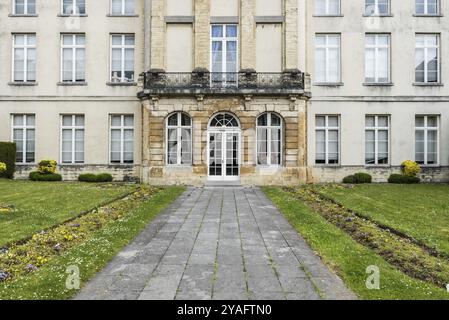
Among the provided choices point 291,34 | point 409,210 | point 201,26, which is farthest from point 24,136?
point 409,210

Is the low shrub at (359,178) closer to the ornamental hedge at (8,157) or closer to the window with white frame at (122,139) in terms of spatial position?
the window with white frame at (122,139)

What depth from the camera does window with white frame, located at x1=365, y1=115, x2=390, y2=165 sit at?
2270 centimetres

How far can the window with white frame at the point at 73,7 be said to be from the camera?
2292cm

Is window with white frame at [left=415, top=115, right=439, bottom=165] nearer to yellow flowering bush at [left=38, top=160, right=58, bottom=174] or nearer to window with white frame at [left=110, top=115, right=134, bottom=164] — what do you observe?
window with white frame at [left=110, top=115, right=134, bottom=164]

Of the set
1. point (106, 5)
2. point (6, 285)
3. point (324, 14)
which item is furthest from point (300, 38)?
point (6, 285)

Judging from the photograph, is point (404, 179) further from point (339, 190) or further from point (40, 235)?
point (40, 235)

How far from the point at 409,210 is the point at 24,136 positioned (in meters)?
20.3

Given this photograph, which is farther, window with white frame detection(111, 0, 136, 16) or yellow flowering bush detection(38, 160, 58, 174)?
window with white frame detection(111, 0, 136, 16)

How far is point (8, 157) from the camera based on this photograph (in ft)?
71.1

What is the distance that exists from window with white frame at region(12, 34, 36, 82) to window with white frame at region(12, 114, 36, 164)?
2.22m

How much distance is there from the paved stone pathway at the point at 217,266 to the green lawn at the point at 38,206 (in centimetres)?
244

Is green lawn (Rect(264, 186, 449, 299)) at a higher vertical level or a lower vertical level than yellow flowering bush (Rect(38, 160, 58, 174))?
lower

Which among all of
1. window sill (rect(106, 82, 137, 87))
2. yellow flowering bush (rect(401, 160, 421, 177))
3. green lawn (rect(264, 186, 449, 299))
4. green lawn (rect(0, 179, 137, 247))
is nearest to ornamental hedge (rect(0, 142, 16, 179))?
green lawn (rect(0, 179, 137, 247))

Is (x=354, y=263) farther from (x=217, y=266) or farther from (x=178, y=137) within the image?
(x=178, y=137)
